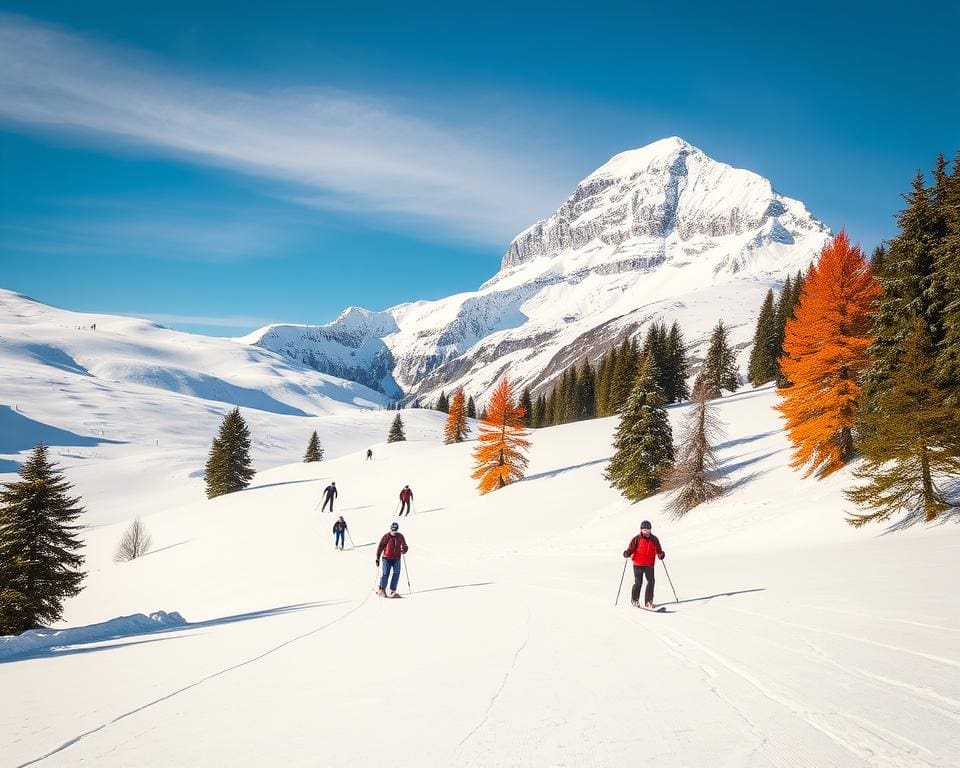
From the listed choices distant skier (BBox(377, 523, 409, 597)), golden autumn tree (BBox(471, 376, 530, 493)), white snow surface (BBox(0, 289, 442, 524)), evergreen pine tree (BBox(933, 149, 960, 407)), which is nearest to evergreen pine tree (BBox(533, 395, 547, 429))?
white snow surface (BBox(0, 289, 442, 524))

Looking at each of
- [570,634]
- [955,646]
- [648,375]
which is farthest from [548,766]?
[648,375]

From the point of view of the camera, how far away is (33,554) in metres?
19.9

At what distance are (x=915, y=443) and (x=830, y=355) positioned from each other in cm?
832

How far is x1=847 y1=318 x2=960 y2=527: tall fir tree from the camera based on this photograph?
602 inches

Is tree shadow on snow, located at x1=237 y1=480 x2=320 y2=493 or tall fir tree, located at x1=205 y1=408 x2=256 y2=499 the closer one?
tree shadow on snow, located at x1=237 y1=480 x2=320 y2=493

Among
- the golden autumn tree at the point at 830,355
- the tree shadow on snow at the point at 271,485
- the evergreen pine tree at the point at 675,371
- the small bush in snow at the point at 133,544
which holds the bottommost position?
the small bush in snow at the point at 133,544

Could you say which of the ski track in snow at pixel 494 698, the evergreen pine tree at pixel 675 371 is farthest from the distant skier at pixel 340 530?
the evergreen pine tree at pixel 675 371

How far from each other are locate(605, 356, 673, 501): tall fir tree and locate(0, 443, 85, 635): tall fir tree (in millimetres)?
25413

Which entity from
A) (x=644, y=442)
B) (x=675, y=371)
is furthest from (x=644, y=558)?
(x=675, y=371)

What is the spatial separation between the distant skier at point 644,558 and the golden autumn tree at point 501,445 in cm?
2881

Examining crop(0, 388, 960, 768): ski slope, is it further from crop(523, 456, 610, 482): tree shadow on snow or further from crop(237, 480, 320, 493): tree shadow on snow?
crop(237, 480, 320, 493): tree shadow on snow

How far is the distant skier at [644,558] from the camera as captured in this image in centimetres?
1114

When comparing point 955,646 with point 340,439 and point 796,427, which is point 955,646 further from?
point 340,439

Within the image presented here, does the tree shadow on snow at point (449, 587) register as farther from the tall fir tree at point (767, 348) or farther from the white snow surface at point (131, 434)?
the tall fir tree at point (767, 348)
